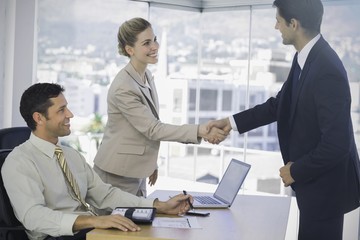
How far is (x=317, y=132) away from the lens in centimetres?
260

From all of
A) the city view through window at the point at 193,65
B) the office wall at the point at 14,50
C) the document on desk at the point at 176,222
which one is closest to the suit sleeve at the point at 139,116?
the document on desk at the point at 176,222

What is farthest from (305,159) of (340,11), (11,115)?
(340,11)

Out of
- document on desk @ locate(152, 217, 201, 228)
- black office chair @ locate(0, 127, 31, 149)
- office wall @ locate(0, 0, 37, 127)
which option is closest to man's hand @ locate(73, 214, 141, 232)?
document on desk @ locate(152, 217, 201, 228)

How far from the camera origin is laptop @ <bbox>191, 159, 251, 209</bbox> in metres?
3.01

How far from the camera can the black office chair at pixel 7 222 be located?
262 cm

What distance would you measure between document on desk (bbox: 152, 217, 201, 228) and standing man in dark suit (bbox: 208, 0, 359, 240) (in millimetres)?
443

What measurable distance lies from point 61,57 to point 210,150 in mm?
2168

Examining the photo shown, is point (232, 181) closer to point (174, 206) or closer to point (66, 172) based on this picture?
point (174, 206)

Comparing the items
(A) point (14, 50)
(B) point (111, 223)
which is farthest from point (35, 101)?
(A) point (14, 50)

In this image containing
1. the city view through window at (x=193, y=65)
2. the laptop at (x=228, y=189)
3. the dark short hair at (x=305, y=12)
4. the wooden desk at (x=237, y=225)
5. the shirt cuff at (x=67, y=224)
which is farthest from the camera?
the city view through window at (x=193, y=65)

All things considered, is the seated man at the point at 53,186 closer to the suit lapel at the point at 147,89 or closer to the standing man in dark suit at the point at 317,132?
the standing man in dark suit at the point at 317,132

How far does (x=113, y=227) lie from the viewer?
2398 mm

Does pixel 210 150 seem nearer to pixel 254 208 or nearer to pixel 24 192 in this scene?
pixel 254 208

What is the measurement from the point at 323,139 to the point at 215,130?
109 cm
